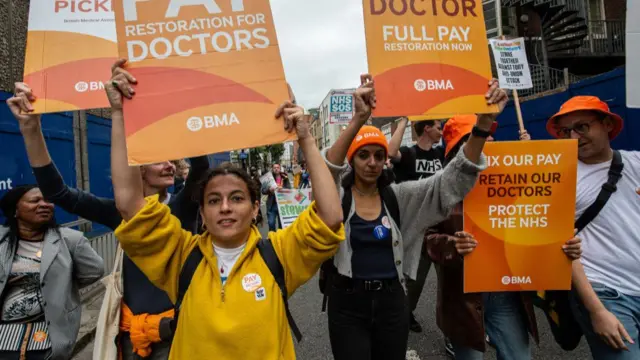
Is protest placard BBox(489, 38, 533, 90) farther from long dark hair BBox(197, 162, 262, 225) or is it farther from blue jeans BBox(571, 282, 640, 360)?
long dark hair BBox(197, 162, 262, 225)

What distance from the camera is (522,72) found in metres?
5.05

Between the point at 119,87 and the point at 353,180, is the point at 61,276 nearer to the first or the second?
the point at 119,87

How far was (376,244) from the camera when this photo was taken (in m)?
2.38

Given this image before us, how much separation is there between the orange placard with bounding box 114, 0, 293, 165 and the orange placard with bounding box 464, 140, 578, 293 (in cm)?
128

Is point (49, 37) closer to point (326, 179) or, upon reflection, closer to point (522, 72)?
point (326, 179)

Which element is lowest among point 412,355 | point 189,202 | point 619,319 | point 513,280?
point 412,355

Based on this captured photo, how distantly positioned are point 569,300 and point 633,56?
1.39 metres

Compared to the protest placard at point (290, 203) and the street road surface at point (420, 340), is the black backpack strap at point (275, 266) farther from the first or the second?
the protest placard at point (290, 203)

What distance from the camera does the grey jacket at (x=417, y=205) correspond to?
220cm

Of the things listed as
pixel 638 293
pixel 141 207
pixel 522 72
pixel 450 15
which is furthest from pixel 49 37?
pixel 522 72

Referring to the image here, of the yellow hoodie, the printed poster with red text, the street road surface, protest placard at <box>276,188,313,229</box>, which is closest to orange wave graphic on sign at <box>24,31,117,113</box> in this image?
the printed poster with red text

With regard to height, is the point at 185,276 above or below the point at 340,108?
below

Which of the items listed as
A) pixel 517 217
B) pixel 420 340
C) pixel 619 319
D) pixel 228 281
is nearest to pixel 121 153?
pixel 228 281

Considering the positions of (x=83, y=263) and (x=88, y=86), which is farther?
(x=83, y=263)
